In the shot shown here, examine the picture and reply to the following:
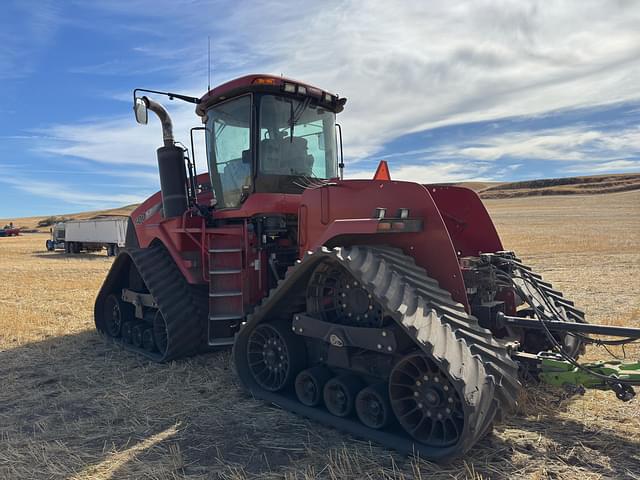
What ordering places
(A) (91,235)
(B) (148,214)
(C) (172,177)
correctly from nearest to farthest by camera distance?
1. (C) (172,177)
2. (B) (148,214)
3. (A) (91,235)

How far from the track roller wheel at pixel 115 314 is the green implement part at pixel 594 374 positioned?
19.6 ft

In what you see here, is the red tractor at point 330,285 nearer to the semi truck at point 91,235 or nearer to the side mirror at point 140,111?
the side mirror at point 140,111

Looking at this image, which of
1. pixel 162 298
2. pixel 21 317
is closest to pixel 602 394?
pixel 162 298

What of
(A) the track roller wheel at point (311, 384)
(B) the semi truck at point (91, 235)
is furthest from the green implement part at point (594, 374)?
(B) the semi truck at point (91, 235)

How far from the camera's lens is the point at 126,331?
7.71 m

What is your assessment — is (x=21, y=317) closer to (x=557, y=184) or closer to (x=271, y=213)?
(x=271, y=213)

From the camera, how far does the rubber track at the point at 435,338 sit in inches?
136

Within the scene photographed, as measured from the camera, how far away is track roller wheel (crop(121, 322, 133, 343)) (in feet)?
25.1

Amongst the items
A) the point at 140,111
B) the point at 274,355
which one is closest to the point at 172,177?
the point at 140,111

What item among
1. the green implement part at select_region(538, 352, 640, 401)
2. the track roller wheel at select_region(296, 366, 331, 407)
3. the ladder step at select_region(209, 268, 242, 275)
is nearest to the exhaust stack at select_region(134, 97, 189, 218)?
the ladder step at select_region(209, 268, 242, 275)

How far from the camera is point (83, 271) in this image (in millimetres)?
18766

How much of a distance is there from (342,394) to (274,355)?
3.04 ft

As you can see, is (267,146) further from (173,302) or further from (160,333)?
(160,333)

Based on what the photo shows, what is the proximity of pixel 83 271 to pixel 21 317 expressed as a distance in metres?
9.71
